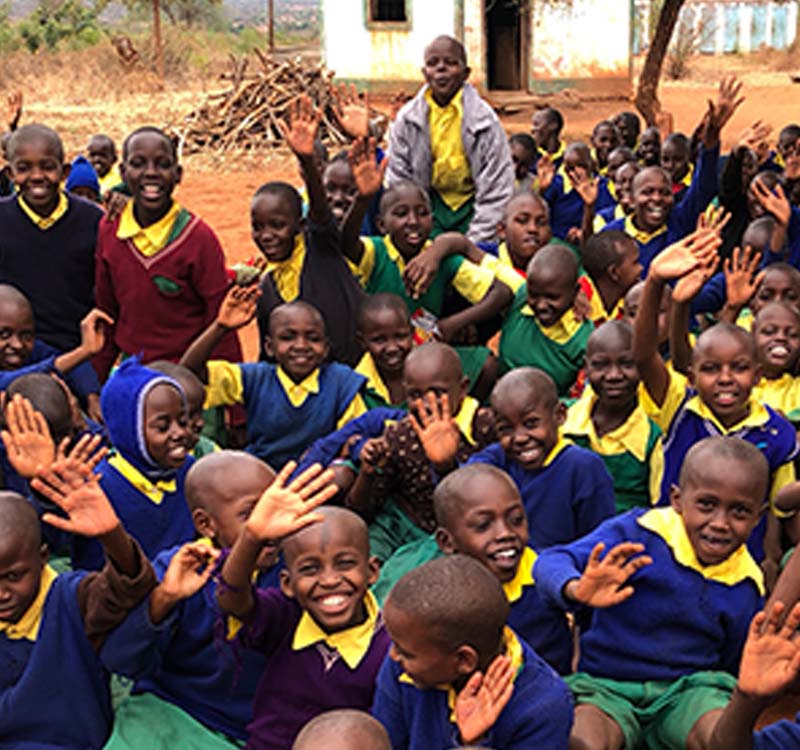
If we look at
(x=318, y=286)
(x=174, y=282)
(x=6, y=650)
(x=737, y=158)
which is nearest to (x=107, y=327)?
(x=174, y=282)

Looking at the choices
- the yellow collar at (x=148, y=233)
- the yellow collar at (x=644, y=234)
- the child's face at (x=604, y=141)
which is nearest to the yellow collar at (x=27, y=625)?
the yellow collar at (x=148, y=233)

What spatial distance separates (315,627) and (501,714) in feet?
1.80

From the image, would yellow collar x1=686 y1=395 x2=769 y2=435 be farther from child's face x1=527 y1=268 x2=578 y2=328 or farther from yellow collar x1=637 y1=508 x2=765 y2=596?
child's face x1=527 y1=268 x2=578 y2=328

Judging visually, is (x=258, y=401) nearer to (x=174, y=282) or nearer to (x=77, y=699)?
(x=174, y=282)

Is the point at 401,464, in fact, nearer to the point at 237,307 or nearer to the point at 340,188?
the point at 237,307

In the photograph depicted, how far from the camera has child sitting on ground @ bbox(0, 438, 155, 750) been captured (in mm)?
2543

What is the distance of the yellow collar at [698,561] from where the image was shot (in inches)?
110

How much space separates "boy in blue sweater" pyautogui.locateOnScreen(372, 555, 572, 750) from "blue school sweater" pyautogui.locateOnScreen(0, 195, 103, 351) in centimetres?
299

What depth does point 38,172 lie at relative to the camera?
4699mm

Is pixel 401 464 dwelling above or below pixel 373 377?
below

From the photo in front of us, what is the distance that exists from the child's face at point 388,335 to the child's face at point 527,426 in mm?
948

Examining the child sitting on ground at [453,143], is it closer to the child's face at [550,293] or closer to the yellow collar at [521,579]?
the child's face at [550,293]

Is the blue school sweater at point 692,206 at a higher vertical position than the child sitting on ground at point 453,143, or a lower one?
lower

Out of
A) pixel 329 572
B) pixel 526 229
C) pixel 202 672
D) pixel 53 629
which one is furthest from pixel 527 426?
pixel 526 229
